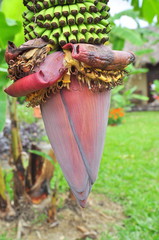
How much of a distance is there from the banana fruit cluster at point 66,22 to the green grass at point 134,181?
150 cm

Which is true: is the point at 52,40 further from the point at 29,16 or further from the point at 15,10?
the point at 15,10

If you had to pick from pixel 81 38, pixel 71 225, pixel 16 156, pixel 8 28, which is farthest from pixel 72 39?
pixel 71 225

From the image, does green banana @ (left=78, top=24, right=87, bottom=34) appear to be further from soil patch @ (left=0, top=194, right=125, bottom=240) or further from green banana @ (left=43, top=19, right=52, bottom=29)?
soil patch @ (left=0, top=194, right=125, bottom=240)

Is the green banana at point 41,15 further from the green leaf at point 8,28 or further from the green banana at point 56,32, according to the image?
the green leaf at point 8,28

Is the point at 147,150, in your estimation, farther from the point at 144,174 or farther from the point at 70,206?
the point at 70,206

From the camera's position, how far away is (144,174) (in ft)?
9.14

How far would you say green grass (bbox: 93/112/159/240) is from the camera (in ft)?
5.83

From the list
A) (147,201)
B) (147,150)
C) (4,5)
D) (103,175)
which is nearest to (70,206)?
(147,201)

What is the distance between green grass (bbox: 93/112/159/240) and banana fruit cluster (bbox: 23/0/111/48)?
150 cm

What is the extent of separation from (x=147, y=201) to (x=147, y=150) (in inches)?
65.6

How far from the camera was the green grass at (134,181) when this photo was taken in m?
1.78

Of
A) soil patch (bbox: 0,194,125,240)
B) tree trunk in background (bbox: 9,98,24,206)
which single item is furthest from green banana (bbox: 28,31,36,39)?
soil patch (bbox: 0,194,125,240)

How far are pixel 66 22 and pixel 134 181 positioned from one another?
2.43 meters

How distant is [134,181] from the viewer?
2621 millimetres
